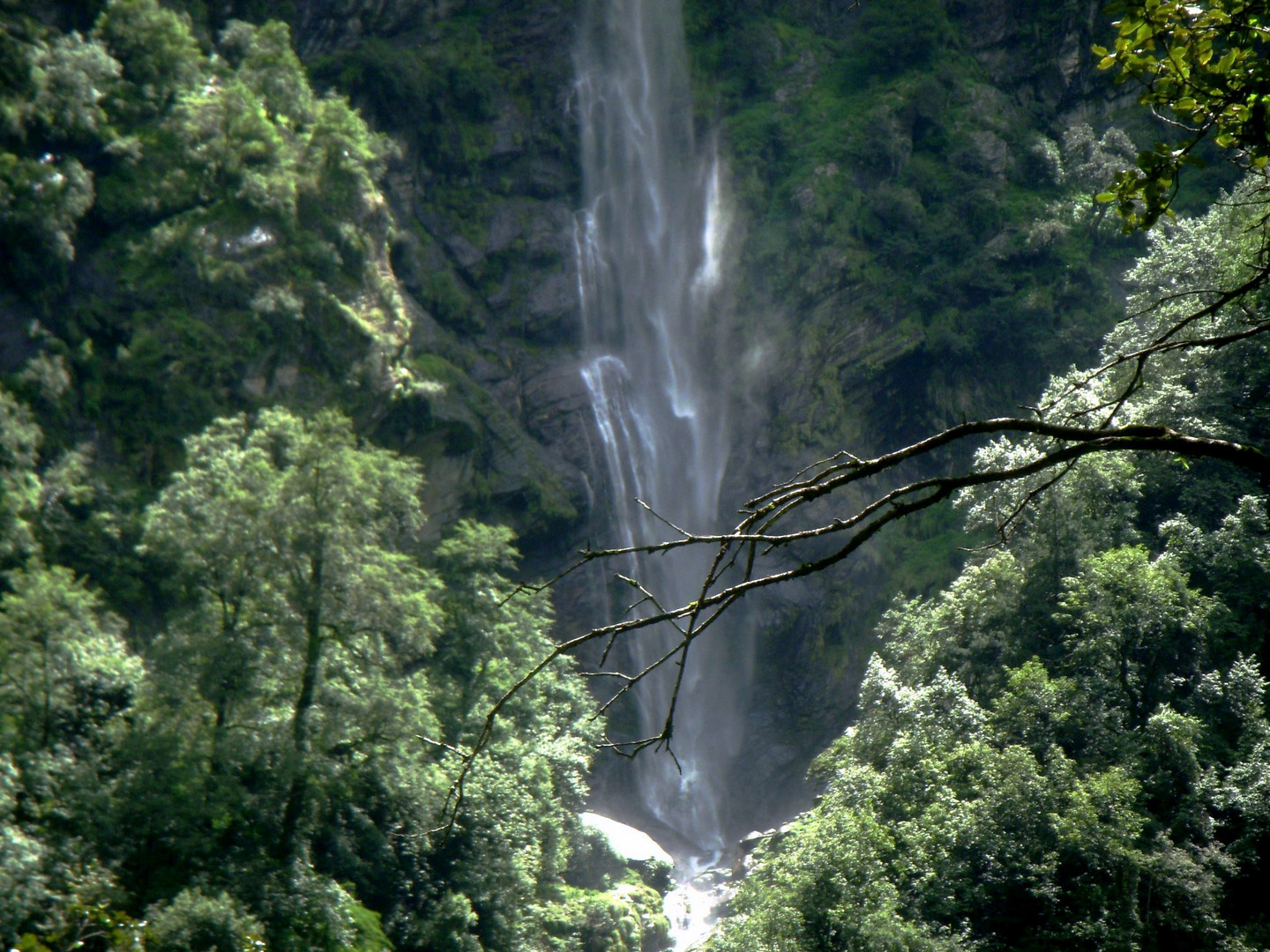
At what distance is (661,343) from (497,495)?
967cm

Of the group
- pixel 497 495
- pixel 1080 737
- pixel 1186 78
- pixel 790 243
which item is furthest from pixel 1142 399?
pixel 1186 78

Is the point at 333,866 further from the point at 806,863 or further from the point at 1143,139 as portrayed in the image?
the point at 1143,139

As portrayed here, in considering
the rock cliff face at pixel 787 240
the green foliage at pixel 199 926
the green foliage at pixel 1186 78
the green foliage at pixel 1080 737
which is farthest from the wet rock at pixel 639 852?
the green foliage at pixel 1186 78

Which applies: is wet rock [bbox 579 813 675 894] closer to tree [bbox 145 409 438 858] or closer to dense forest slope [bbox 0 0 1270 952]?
dense forest slope [bbox 0 0 1270 952]

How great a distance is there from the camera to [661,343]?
120 feet

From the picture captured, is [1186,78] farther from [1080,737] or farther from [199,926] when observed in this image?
[199,926]

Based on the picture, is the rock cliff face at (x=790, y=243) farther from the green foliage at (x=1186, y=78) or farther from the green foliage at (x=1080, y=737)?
the green foliage at (x=1186, y=78)

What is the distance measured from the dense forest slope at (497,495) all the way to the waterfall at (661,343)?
1.17 m

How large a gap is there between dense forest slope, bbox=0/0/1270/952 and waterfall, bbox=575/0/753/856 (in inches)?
45.9

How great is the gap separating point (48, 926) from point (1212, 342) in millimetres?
13883

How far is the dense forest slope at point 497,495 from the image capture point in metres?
14.0

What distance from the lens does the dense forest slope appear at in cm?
1401

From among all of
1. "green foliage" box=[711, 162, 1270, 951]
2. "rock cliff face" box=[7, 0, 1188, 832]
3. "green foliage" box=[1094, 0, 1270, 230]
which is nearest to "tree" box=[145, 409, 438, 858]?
"green foliage" box=[711, 162, 1270, 951]

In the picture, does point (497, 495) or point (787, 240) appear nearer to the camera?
point (497, 495)
